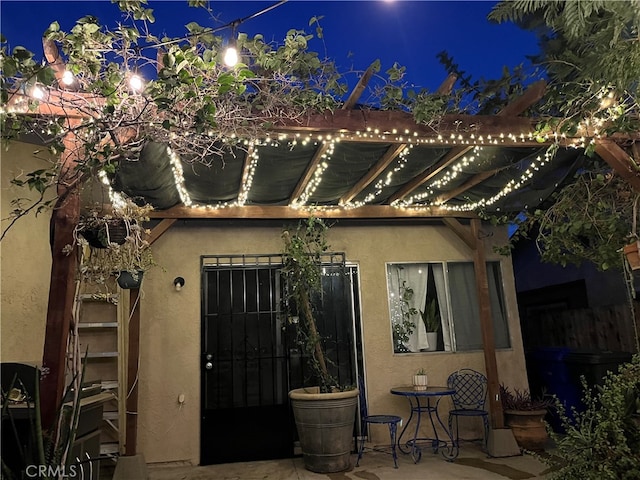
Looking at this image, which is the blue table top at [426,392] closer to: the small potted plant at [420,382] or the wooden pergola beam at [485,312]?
the small potted plant at [420,382]

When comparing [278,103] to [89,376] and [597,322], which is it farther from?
[597,322]

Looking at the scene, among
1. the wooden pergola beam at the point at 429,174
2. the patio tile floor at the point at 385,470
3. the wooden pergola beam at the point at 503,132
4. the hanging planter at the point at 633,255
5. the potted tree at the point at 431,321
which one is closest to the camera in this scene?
the wooden pergola beam at the point at 503,132

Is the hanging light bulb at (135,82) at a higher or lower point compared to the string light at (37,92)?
higher

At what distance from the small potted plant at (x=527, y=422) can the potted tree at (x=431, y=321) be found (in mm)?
971

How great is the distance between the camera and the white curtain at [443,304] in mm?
5543

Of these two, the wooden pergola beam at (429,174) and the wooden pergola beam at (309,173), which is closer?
the wooden pergola beam at (309,173)

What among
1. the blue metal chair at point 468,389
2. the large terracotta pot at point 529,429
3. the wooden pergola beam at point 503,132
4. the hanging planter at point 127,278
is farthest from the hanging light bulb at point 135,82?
the large terracotta pot at point 529,429

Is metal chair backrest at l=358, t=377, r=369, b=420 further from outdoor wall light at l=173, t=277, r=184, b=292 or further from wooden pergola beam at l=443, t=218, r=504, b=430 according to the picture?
→ outdoor wall light at l=173, t=277, r=184, b=292

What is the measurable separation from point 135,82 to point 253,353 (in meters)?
3.38

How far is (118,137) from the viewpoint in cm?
242

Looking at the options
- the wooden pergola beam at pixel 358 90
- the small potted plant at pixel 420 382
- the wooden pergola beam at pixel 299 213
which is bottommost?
the small potted plant at pixel 420 382

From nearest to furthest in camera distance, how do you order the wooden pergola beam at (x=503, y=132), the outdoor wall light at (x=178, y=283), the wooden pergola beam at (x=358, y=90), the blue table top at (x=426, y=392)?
1. the wooden pergola beam at (x=358, y=90)
2. the wooden pergola beam at (x=503, y=132)
3. the blue table top at (x=426, y=392)
4. the outdoor wall light at (x=178, y=283)

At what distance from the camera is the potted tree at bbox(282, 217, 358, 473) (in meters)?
4.28

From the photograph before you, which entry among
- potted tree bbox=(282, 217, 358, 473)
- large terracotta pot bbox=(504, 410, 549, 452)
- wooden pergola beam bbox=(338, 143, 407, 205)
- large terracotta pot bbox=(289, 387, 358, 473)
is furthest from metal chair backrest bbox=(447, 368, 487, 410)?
wooden pergola beam bbox=(338, 143, 407, 205)
